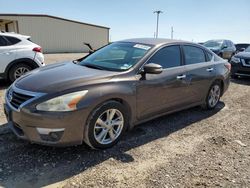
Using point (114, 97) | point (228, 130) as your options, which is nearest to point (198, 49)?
point (228, 130)

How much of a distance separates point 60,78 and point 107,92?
2.24ft

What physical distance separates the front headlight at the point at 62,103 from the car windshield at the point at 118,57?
0.96 meters

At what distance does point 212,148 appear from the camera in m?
3.89

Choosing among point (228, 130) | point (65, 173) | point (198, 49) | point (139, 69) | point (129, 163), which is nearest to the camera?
point (65, 173)

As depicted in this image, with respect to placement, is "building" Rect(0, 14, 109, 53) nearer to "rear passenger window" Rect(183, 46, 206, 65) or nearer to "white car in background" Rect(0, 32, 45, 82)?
"white car in background" Rect(0, 32, 45, 82)

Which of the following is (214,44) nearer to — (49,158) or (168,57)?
(168,57)

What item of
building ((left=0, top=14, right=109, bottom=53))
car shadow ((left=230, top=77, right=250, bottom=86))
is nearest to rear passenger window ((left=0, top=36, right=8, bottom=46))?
car shadow ((left=230, top=77, right=250, bottom=86))

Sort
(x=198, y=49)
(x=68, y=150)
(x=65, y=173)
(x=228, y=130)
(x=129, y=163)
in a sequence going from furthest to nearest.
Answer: (x=198, y=49)
(x=228, y=130)
(x=68, y=150)
(x=129, y=163)
(x=65, y=173)

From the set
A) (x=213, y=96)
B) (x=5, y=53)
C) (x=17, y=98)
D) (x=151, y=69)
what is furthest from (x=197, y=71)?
(x=5, y=53)

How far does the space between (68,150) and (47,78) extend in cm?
105

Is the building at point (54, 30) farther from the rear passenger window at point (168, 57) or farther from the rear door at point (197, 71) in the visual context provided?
the rear passenger window at point (168, 57)

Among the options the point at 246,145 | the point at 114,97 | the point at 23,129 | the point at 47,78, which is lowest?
the point at 246,145

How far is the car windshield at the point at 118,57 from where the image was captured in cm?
400

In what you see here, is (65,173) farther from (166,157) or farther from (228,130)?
(228,130)
